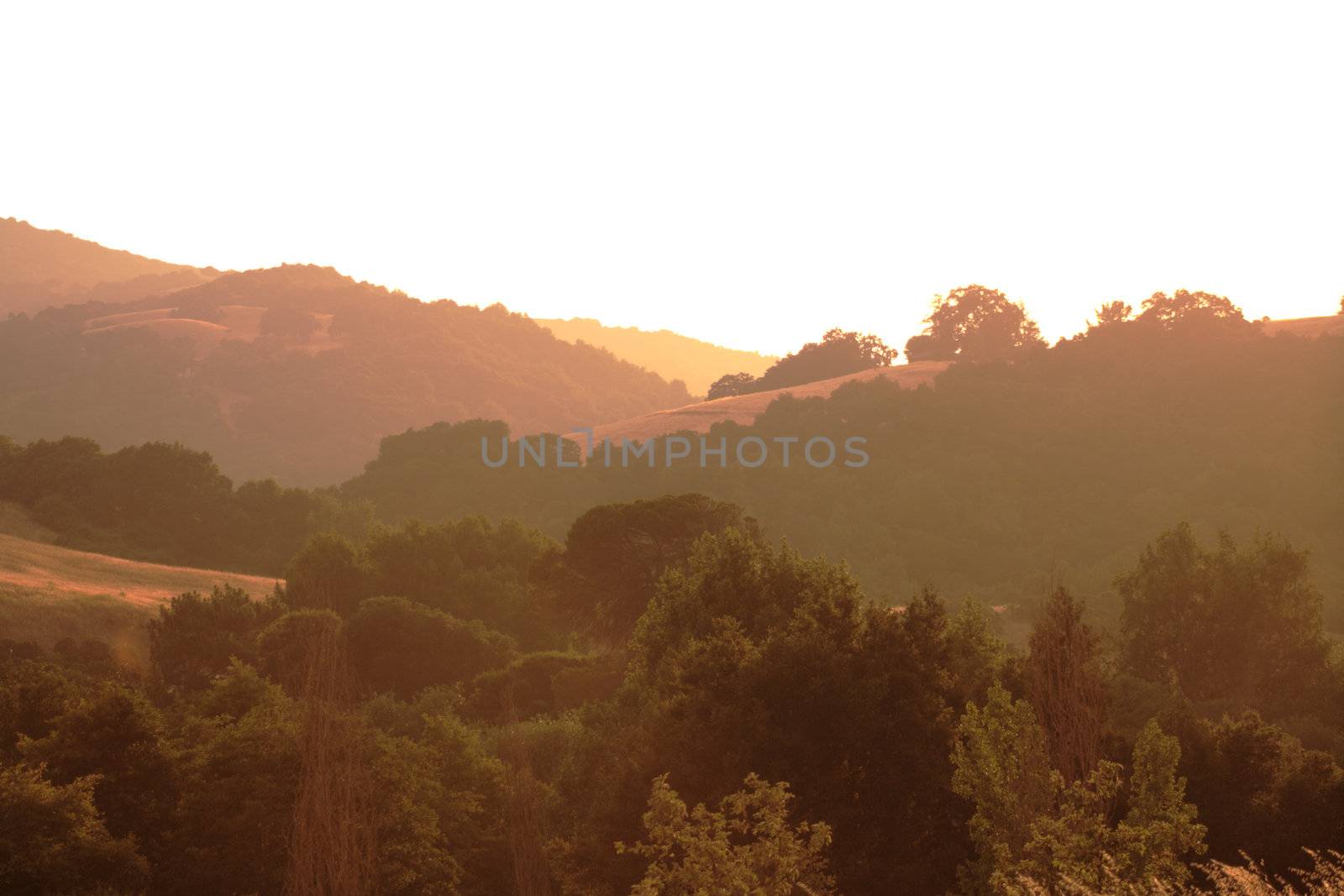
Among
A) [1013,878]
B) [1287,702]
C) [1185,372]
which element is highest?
[1185,372]

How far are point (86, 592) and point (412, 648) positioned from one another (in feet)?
44.9

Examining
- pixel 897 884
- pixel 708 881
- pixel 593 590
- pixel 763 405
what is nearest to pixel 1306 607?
pixel 593 590

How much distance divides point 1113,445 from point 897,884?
8277 cm

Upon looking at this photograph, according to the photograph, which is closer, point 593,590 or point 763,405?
point 593,590

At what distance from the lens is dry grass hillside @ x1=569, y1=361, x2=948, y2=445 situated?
11956cm

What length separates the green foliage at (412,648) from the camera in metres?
50.1

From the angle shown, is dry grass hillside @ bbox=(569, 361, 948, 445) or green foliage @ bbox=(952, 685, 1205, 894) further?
dry grass hillside @ bbox=(569, 361, 948, 445)

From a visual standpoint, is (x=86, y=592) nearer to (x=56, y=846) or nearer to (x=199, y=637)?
(x=199, y=637)

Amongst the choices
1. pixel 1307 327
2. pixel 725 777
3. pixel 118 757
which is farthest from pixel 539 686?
pixel 1307 327

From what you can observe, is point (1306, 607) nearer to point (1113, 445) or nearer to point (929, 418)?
point (1113, 445)

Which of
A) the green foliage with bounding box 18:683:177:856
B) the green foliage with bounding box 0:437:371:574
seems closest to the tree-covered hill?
the green foliage with bounding box 0:437:371:574

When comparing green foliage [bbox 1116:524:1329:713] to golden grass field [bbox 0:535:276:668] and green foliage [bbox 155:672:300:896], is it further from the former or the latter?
golden grass field [bbox 0:535:276:668]

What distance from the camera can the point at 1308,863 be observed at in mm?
24188

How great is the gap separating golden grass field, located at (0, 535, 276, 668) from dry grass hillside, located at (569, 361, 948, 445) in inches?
2230
